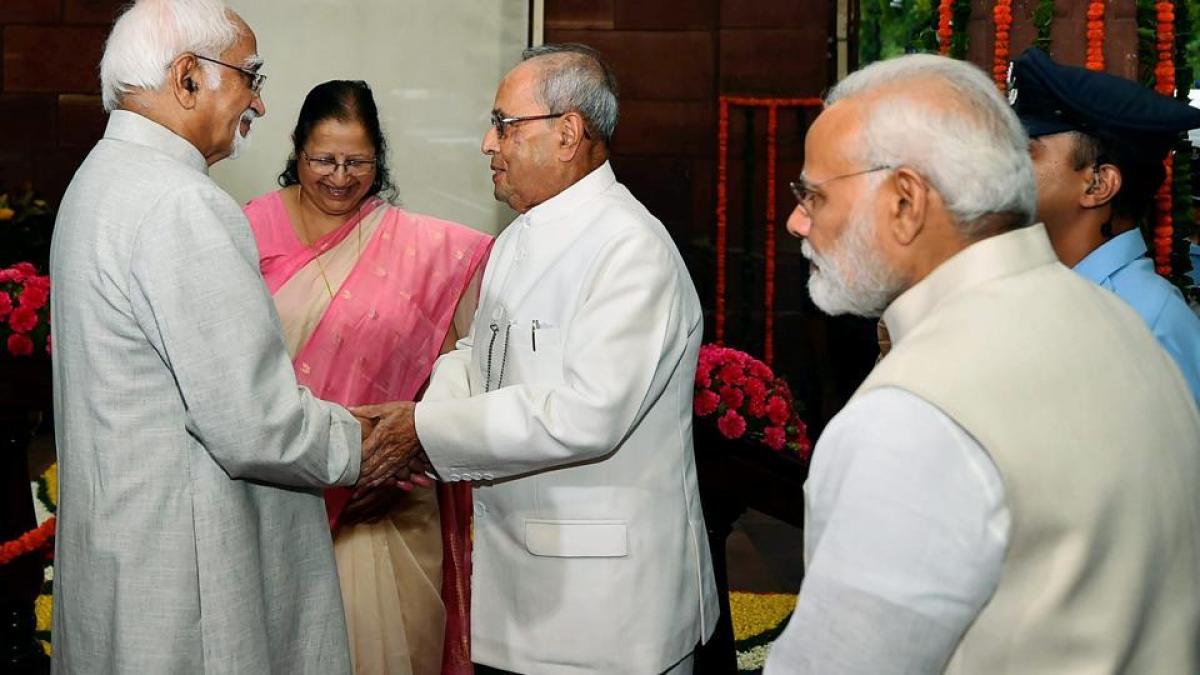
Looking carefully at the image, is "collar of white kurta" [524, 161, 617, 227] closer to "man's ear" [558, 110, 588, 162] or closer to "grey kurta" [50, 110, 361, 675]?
"man's ear" [558, 110, 588, 162]

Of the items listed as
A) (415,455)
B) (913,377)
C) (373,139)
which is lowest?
(415,455)

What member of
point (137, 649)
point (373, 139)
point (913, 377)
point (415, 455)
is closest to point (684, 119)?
point (373, 139)

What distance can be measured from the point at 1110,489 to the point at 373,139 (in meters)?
2.52

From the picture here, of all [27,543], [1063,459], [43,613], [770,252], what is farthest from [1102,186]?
[770,252]

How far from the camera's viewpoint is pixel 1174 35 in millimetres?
3086

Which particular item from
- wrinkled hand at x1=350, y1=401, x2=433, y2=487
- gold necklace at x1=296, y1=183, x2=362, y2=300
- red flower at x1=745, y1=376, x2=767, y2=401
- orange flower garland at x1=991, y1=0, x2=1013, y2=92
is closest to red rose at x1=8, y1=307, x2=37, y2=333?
gold necklace at x1=296, y1=183, x2=362, y2=300

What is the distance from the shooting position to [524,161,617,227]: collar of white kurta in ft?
8.40

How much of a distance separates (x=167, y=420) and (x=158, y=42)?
2.15 ft

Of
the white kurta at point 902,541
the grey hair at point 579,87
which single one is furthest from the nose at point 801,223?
the grey hair at point 579,87

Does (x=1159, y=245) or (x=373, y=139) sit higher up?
(x=373, y=139)

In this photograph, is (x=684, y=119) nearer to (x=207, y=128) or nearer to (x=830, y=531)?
(x=207, y=128)

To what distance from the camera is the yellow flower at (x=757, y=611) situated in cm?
448

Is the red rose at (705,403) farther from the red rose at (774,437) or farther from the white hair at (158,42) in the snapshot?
the white hair at (158,42)

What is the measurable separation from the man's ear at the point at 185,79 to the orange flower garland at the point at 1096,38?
6.60 ft
